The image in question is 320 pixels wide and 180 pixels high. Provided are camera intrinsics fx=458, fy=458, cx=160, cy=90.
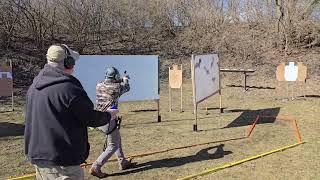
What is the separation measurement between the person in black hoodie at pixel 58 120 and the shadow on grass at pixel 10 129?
19.4ft

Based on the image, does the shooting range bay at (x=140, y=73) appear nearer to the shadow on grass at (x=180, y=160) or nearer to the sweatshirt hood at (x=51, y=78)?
the shadow on grass at (x=180, y=160)

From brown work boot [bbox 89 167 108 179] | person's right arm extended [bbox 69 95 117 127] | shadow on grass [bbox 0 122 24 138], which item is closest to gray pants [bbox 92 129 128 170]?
brown work boot [bbox 89 167 108 179]

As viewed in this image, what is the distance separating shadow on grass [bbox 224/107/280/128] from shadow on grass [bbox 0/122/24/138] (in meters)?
4.36

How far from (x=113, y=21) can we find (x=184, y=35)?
3682 millimetres

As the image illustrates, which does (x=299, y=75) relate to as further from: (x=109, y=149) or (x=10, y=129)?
(x=109, y=149)

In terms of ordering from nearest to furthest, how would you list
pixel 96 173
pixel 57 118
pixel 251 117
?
1. pixel 57 118
2. pixel 96 173
3. pixel 251 117

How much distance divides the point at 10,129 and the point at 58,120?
6.63 meters

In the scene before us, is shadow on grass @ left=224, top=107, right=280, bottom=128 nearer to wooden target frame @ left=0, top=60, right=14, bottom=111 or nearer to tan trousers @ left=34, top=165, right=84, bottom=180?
wooden target frame @ left=0, top=60, right=14, bottom=111

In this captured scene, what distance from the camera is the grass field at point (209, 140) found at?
21.3 ft

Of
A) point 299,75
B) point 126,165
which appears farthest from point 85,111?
point 299,75

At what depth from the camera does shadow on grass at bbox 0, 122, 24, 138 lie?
9164 mm

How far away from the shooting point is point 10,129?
31.6 ft

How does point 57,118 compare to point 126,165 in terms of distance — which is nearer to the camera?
point 57,118

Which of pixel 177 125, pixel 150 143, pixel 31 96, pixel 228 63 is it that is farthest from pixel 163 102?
pixel 31 96
